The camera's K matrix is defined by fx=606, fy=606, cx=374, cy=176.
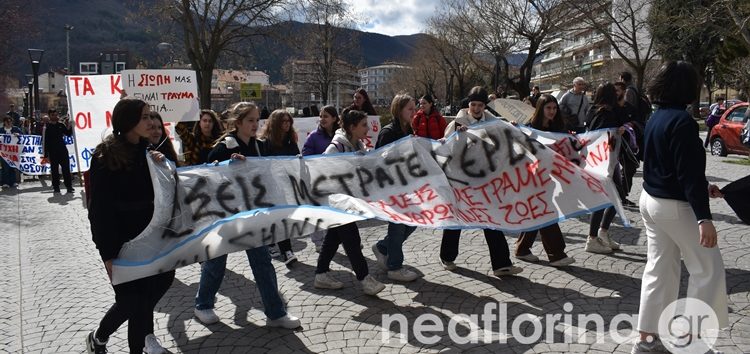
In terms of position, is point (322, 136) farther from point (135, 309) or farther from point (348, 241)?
point (135, 309)

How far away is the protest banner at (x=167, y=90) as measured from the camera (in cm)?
916

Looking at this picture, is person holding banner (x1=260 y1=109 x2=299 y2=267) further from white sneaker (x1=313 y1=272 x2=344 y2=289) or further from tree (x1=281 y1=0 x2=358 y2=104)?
tree (x1=281 y1=0 x2=358 y2=104)

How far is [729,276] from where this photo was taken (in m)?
5.30

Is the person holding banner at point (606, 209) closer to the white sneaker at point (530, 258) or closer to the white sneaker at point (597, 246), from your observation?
the white sneaker at point (597, 246)

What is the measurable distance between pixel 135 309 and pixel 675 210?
10.6 feet

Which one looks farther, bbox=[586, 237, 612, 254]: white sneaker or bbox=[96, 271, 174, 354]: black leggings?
bbox=[586, 237, 612, 254]: white sneaker

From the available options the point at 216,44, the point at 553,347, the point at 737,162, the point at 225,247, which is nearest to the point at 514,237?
the point at 553,347

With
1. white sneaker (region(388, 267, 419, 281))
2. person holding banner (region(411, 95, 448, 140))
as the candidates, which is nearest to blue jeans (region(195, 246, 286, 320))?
white sneaker (region(388, 267, 419, 281))

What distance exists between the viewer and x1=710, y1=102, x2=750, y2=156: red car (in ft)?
53.9

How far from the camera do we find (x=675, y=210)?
141 inches

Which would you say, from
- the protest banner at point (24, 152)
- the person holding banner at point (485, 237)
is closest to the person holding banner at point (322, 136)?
the person holding banner at point (485, 237)

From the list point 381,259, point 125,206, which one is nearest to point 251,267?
point 125,206

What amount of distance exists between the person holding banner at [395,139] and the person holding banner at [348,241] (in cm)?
22

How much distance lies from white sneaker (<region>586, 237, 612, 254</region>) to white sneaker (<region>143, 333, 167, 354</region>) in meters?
4.30
